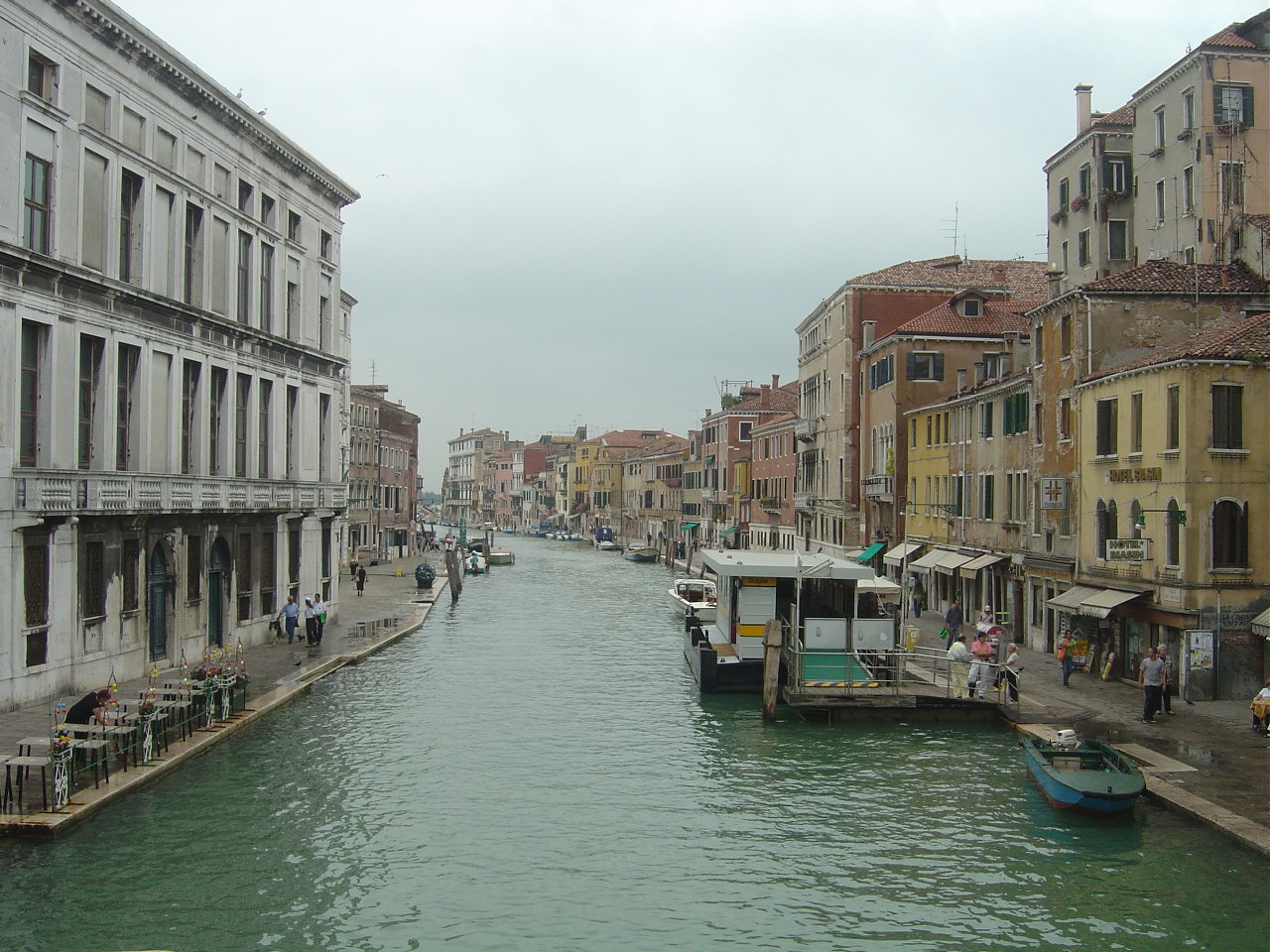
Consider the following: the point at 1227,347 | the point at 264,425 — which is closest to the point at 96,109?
the point at 264,425

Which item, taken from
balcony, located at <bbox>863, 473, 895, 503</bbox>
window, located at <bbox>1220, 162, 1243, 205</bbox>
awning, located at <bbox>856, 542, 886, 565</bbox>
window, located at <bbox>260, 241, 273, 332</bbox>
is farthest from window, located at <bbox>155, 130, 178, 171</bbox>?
awning, located at <bbox>856, 542, 886, 565</bbox>

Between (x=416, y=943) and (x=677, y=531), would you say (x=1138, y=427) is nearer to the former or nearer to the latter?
(x=416, y=943)

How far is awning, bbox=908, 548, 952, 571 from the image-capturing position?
120ft

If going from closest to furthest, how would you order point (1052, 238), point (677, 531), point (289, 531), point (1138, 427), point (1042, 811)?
point (1042, 811) → point (1138, 427) → point (289, 531) → point (1052, 238) → point (677, 531)

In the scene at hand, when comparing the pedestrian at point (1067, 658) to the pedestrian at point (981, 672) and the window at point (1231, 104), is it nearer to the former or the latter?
the pedestrian at point (981, 672)

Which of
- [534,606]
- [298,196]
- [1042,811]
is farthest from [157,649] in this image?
[534,606]

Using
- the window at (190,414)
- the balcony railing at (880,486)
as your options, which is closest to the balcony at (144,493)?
the window at (190,414)

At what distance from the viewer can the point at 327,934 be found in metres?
11.7

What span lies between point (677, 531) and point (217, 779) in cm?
8169

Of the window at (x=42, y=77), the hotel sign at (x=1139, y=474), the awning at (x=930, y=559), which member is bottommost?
the awning at (x=930, y=559)

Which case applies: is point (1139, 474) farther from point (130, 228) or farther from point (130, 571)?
point (130, 228)

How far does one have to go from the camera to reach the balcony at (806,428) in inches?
2195

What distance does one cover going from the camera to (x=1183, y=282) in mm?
25469

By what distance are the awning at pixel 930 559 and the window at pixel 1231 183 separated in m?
12.9
